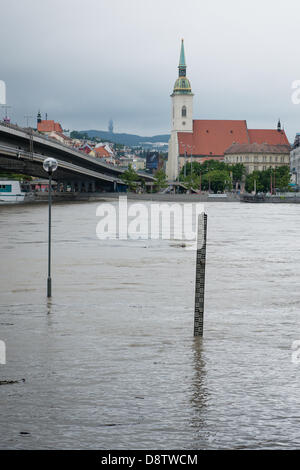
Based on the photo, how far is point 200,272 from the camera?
520 inches

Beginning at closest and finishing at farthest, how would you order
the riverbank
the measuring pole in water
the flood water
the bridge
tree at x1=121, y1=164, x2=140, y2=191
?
1. the flood water
2. the measuring pole in water
3. the bridge
4. the riverbank
5. tree at x1=121, y1=164, x2=140, y2=191

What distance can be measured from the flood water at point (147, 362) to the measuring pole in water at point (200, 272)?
31 cm

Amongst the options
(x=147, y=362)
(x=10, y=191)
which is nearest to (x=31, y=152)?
(x=10, y=191)

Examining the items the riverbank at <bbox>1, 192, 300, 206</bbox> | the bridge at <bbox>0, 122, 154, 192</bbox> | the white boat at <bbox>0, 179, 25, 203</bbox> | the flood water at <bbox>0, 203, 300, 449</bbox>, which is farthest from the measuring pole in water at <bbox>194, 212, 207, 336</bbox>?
the riverbank at <bbox>1, 192, 300, 206</bbox>

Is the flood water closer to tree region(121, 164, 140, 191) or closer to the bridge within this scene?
the bridge

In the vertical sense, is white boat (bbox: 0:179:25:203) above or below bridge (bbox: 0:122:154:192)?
below

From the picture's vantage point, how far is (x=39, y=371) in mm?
10805

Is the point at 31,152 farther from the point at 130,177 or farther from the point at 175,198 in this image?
the point at 130,177

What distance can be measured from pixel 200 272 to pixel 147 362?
228 centimetres

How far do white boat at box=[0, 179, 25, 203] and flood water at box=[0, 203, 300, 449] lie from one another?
106 meters

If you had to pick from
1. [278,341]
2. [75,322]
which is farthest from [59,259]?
[278,341]

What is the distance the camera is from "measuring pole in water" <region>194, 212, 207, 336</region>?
12773 mm

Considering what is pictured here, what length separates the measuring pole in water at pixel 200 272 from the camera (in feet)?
41.9

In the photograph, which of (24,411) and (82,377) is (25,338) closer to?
(82,377)
